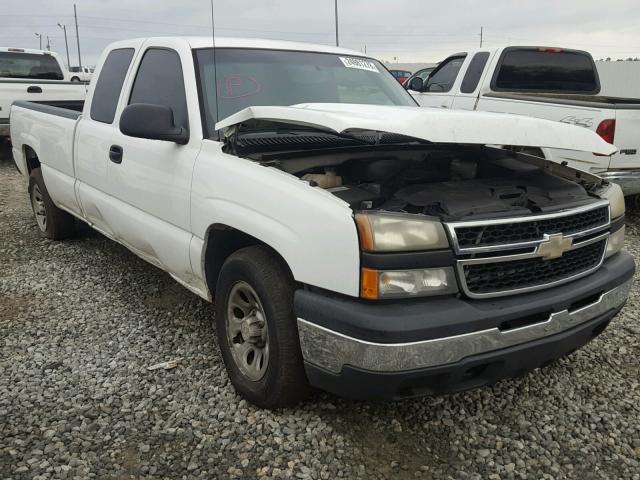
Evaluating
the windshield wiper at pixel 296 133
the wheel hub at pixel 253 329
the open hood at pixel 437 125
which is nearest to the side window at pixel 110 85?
the windshield wiper at pixel 296 133

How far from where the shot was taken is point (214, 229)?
3.05 meters

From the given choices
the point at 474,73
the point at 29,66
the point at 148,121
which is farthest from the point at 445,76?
the point at 29,66

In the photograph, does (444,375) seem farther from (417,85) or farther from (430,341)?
(417,85)

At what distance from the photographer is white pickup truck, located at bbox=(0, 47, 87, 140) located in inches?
398

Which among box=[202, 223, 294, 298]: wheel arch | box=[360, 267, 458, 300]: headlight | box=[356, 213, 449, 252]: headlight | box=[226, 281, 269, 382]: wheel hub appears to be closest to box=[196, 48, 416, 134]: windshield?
box=[202, 223, 294, 298]: wheel arch

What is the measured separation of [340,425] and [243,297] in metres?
0.79

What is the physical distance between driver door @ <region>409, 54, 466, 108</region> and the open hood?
5837 millimetres

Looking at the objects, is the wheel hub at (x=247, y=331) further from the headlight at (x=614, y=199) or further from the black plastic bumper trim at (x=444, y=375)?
the headlight at (x=614, y=199)

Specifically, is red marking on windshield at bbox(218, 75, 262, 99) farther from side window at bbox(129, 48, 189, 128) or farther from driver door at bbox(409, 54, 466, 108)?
driver door at bbox(409, 54, 466, 108)

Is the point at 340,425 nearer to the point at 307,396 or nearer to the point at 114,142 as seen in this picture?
the point at 307,396

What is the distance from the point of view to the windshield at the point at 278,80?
3.39m

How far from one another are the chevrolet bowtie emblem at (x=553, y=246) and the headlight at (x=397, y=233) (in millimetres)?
472

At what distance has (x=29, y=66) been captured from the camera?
39.7 feet

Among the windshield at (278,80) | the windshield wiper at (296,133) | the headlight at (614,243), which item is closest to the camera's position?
the headlight at (614,243)
